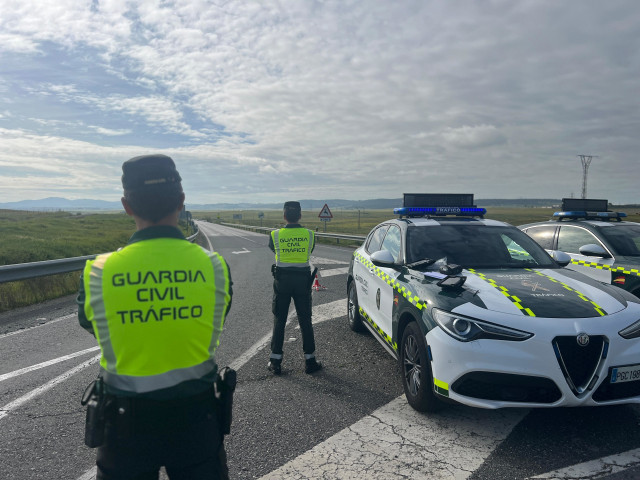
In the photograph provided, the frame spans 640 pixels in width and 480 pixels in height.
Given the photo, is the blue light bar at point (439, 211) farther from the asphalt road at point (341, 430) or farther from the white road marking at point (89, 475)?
the white road marking at point (89, 475)

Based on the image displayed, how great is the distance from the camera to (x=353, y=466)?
10.1 ft

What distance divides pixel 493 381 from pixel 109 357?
2.66 metres

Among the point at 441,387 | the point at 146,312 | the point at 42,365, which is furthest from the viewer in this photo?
the point at 42,365

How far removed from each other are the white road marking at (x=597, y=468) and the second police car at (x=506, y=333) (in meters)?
0.37

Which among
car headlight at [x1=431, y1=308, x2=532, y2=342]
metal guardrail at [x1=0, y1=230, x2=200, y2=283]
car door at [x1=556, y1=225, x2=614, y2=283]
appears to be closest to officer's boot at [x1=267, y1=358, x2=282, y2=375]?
car headlight at [x1=431, y1=308, x2=532, y2=342]

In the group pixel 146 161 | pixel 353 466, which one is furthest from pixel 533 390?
pixel 146 161

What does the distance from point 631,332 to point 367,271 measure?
305cm

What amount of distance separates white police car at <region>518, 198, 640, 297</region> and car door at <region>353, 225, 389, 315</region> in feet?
9.26

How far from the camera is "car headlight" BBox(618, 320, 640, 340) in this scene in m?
3.38

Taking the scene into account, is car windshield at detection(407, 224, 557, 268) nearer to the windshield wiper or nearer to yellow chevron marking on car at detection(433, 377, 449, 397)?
the windshield wiper

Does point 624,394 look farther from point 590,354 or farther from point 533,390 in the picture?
point 533,390

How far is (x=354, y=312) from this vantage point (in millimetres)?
6484

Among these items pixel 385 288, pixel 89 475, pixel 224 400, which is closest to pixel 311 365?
pixel 385 288

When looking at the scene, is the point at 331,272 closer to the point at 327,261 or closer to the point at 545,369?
the point at 327,261
